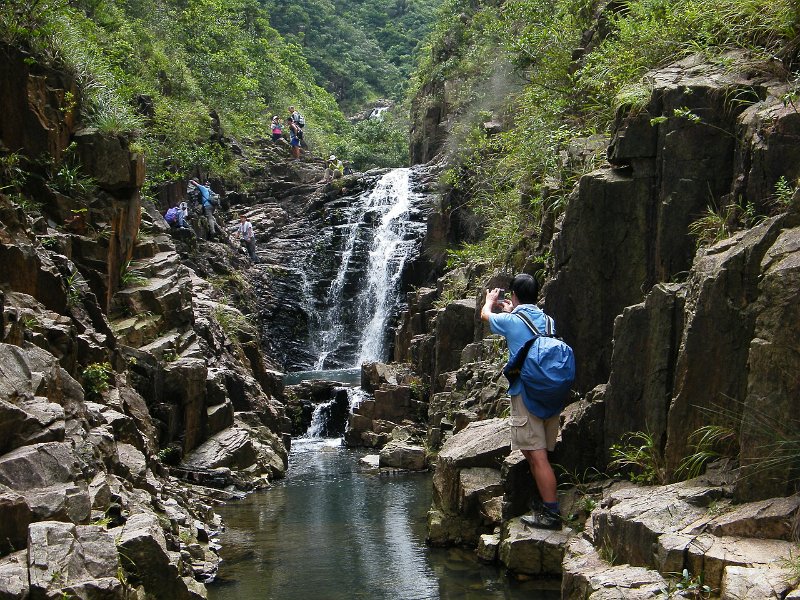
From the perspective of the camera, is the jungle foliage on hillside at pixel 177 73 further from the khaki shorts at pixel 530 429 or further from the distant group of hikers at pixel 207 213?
the khaki shorts at pixel 530 429

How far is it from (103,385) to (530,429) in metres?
5.23

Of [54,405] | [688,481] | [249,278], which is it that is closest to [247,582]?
[54,405]

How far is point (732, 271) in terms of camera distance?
6.52 meters

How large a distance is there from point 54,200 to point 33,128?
1.10 metres

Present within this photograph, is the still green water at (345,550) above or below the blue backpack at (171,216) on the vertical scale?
below

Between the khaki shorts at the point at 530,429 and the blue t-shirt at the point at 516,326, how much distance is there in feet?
0.56

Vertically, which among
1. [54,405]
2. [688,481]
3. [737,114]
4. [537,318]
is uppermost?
[737,114]

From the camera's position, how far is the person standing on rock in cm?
786

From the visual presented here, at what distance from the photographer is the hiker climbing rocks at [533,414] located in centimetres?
783

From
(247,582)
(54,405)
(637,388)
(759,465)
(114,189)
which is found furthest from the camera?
(114,189)

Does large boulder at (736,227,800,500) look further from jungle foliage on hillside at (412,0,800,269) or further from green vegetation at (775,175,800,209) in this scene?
jungle foliage on hillside at (412,0,800,269)

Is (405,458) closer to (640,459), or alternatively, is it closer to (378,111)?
(640,459)

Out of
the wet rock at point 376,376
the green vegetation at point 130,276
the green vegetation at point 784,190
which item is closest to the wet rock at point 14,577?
the green vegetation at point 784,190

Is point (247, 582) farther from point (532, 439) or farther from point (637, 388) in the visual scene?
point (637, 388)
